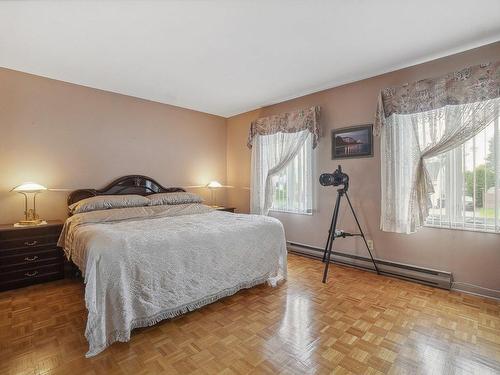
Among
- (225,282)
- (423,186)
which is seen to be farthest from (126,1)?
(423,186)

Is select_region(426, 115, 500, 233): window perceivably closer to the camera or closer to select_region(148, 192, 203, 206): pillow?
the camera

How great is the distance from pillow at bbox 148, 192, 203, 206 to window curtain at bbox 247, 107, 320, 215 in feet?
3.74

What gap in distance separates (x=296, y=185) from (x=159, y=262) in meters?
2.61

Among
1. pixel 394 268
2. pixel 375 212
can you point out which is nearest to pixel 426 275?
pixel 394 268

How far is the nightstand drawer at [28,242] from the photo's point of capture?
106 inches

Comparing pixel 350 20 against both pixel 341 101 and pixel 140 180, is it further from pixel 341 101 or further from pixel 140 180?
pixel 140 180

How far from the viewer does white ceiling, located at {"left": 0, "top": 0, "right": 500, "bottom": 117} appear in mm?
1976

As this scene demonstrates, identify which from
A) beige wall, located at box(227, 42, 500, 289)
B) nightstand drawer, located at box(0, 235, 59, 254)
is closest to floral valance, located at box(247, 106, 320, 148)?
beige wall, located at box(227, 42, 500, 289)

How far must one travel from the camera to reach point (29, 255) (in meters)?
2.82

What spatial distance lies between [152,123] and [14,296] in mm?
2783

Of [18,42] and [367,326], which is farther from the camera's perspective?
[18,42]

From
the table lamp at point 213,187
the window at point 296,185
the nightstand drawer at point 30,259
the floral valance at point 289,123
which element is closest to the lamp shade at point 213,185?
the table lamp at point 213,187

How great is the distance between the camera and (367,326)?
2014 mm

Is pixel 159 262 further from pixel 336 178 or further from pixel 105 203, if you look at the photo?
pixel 336 178
